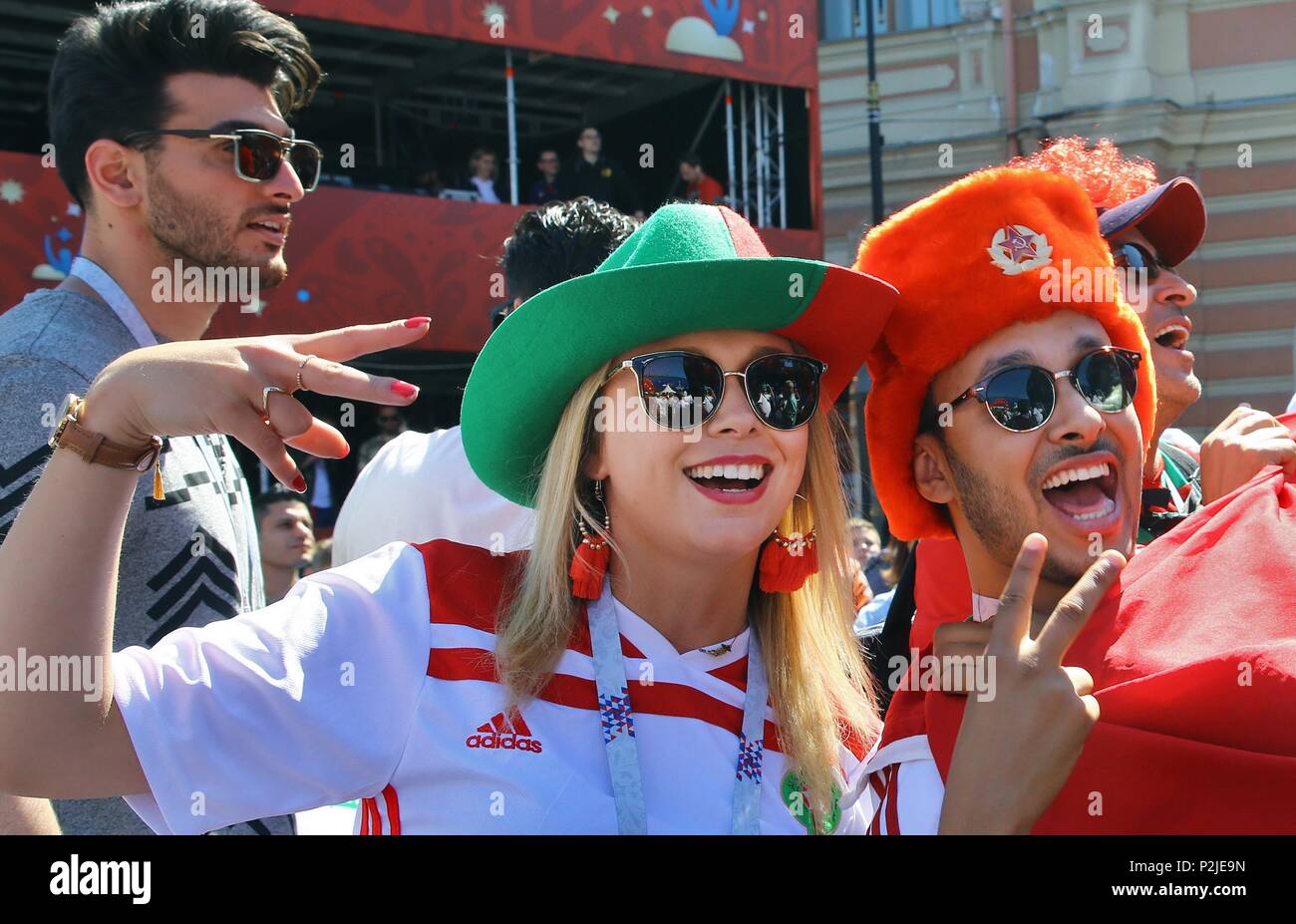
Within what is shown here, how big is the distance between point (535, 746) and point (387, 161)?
12957 mm

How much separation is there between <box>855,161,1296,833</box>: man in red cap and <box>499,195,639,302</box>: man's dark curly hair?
1.08 m

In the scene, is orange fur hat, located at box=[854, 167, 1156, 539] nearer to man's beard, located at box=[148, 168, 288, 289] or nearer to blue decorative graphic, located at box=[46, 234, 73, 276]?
man's beard, located at box=[148, 168, 288, 289]

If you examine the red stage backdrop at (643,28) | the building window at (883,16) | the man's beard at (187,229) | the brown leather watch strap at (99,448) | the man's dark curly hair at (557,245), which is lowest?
the brown leather watch strap at (99,448)

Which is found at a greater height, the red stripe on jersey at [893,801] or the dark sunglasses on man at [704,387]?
the dark sunglasses on man at [704,387]

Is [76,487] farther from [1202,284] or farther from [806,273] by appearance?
[1202,284]

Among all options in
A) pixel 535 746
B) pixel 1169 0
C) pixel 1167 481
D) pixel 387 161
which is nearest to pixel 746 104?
pixel 387 161

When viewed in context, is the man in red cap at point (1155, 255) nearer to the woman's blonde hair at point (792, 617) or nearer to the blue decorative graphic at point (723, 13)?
the woman's blonde hair at point (792, 617)

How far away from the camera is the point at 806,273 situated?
79.9 inches

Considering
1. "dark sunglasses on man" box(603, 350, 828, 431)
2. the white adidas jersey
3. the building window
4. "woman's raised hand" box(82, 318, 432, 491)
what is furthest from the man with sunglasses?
the building window

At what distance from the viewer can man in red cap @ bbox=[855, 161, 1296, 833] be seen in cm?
169

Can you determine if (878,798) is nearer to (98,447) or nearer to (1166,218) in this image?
(98,447)

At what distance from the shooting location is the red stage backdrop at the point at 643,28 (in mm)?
11750

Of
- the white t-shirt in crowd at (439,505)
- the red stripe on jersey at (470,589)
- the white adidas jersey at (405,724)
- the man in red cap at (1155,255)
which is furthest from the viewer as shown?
the white t-shirt in crowd at (439,505)

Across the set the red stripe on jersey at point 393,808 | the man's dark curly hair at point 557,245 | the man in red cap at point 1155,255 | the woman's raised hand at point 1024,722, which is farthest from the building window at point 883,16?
the red stripe on jersey at point 393,808
